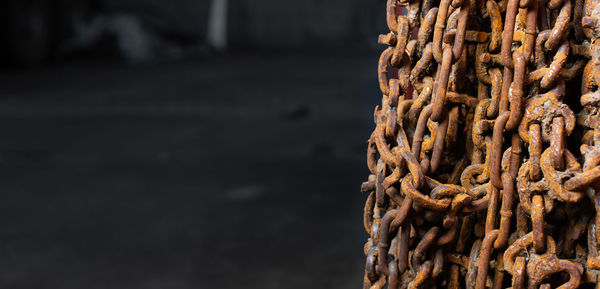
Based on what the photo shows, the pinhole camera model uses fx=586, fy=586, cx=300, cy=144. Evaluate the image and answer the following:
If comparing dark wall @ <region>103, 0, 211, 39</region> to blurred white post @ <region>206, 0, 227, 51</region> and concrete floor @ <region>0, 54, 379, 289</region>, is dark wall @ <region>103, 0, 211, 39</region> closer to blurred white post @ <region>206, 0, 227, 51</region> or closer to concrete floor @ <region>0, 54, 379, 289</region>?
blurred white post @ <region>206, 0, 227, 51</region>

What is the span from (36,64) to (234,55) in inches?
122

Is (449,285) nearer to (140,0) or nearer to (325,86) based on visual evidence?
(325,86)

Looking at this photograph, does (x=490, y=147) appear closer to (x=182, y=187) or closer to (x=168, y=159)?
(x=182, y=187)

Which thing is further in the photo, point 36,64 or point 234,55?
point 234,55

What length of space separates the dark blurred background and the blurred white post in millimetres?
680

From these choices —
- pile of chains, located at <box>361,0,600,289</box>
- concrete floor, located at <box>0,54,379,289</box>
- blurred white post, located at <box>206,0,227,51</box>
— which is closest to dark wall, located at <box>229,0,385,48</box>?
blurred white post, located at <box>206,0,227,51</box>

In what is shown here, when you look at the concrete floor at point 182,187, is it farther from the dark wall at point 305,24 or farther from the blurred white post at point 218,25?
the dark wall at point 305,24

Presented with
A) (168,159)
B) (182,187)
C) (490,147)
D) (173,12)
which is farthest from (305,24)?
(490,147)

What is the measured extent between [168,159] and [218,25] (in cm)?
673

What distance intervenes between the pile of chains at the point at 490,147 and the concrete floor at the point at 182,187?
5.42 feet

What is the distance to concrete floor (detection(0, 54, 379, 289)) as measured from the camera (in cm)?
244

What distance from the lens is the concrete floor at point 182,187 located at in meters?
2.44

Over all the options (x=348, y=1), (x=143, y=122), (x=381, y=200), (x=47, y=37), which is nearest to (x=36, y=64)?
(x=47, y=37)

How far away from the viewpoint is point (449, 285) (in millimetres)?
719
